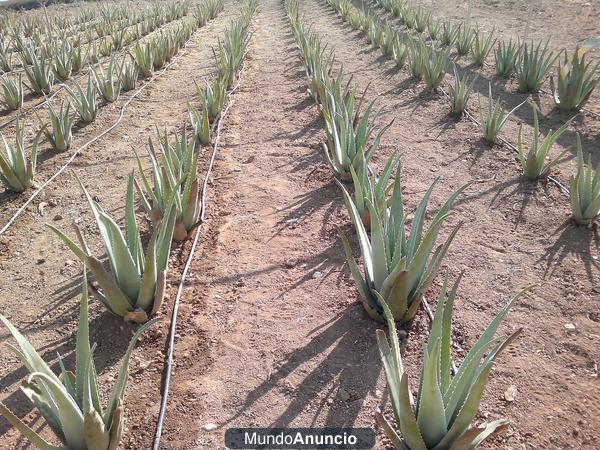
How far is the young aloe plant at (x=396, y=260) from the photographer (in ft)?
5.39

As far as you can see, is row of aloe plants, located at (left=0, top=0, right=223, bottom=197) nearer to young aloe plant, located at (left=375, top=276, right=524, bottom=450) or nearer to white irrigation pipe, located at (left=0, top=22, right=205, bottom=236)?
white irrigation pipe, located at (left=0, top=22, right=205, bottom=236)

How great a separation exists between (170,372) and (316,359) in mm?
578

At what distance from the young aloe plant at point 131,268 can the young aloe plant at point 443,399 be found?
1007mm

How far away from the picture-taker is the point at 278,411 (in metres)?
1.59

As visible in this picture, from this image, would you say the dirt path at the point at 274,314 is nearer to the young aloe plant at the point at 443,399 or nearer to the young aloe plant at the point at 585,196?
the young aloe plant at the point at 443,399

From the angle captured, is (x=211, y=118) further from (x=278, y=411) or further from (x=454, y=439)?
(x=454, y=439)

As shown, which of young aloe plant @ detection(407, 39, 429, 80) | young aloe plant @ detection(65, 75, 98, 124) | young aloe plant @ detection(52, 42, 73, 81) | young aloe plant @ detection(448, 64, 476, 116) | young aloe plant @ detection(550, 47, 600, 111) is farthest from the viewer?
young aloe plant @ detection(52, 42, 73, 81)

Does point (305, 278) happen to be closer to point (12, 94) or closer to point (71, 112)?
point (71, 112)

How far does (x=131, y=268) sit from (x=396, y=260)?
1067 mm

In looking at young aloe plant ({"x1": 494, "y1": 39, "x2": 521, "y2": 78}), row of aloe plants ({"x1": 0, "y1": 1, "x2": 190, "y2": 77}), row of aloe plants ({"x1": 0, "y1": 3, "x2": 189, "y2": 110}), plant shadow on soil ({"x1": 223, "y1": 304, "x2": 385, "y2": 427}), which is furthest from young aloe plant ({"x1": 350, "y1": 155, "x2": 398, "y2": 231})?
row of aloe plants ({"x1": 0, "y1": 1, "x2": 190, "y2": 77})

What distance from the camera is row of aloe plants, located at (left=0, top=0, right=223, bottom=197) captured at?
→ 292cm

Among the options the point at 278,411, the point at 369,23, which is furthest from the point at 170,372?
the point at 369,23

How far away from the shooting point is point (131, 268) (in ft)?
5.94

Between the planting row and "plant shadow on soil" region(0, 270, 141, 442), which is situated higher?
the planting row
